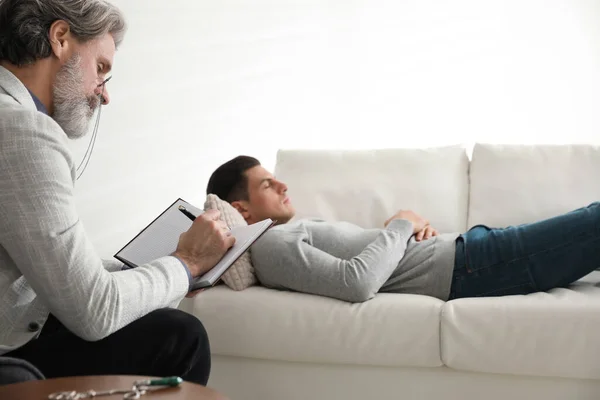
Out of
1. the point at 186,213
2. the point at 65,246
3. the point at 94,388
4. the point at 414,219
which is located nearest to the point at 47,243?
the point at 65,246

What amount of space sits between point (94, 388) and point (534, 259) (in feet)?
5.23

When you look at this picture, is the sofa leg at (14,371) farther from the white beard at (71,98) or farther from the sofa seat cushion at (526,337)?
the sofa seat cushion at (526,337)

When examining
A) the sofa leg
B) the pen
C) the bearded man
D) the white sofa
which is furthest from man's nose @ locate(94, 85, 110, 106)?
the white sofa

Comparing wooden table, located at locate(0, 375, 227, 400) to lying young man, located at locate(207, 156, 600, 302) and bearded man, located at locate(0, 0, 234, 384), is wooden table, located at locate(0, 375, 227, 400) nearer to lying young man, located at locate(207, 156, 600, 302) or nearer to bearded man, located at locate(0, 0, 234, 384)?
bearded man, located at locate(0, 0, 234, 384)

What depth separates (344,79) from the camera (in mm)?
3734

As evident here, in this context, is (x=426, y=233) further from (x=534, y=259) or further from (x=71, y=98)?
(x=71, y=98)

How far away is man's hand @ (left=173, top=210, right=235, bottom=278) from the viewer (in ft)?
4.94

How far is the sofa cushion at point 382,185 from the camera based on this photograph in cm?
271

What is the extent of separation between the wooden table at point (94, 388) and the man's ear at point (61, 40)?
69 centimetres

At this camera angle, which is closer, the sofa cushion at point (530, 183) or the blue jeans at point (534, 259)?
the blue jeans at point (534, 259)

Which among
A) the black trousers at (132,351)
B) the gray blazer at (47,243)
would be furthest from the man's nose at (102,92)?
the black trousers at (132,351)

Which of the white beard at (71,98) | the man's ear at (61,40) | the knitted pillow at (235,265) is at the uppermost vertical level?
the man's ear at (61,40)

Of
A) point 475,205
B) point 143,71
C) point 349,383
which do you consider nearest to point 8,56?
point 349,383

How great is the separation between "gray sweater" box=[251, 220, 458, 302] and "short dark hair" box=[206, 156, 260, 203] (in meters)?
0.20
